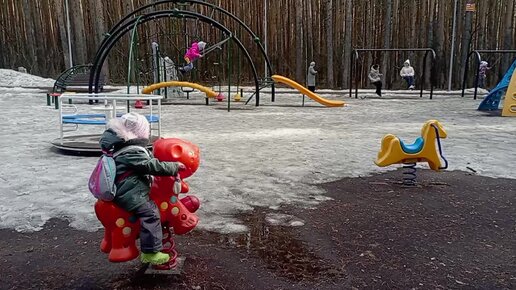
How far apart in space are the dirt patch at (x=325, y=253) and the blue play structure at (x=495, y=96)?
29.4 feet

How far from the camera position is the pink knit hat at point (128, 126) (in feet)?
9.19

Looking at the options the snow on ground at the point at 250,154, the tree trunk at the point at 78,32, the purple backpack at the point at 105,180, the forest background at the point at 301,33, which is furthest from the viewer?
the tree trunk at the point at 78,32

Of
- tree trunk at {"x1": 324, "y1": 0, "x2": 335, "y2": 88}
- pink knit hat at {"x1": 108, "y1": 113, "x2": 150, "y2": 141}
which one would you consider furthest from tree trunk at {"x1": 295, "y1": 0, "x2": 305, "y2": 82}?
pink knit hat at {"x1": 108, "y1": 113, "x2": 150, "y2": 141}

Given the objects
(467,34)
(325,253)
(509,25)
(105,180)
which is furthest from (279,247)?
(509,25)

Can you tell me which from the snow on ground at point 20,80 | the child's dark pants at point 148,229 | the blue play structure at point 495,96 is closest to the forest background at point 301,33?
the snow on ground at point 20,80

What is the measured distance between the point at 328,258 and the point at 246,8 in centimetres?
1902

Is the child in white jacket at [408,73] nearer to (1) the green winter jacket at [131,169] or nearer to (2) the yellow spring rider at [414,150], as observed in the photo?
(2) the yellow spring rider at [414,150]

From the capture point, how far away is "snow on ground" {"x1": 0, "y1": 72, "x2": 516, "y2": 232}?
4457 mm

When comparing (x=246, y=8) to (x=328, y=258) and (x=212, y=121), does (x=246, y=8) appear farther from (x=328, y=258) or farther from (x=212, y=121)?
(x=328, y=258)

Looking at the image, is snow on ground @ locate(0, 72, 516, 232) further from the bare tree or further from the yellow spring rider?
the bare tree

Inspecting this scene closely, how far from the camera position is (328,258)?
334 centimetres

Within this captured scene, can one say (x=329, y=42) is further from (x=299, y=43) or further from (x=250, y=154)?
(x=250, y=154)

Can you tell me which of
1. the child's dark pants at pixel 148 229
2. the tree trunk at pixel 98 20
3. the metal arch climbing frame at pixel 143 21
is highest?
the tree trunk at pixel 98 20

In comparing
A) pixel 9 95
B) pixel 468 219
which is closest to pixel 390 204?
pixel 468 219
